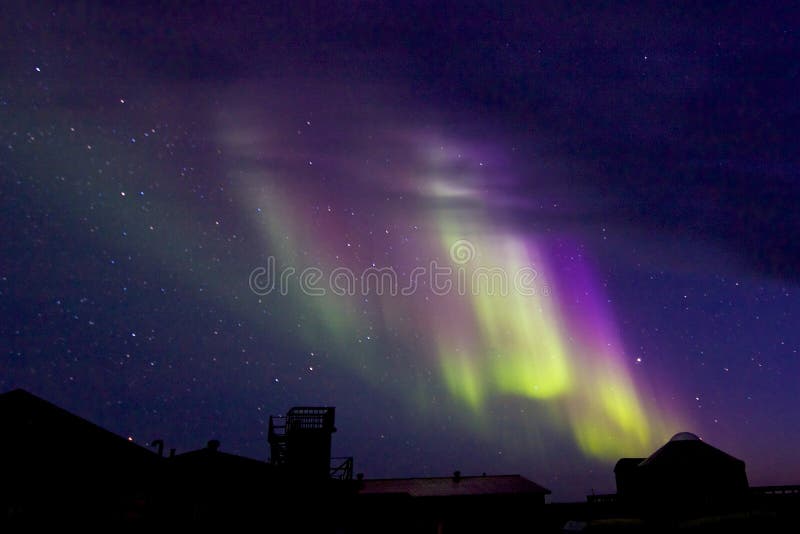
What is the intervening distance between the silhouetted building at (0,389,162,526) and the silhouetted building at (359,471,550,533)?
517 inches

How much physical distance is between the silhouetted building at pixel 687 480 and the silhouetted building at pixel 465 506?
568 centimetres

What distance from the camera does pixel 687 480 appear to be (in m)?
29.6

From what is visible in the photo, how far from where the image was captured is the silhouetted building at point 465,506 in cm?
2757

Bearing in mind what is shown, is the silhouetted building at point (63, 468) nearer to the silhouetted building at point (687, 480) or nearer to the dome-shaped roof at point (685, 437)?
the silhouetted building at point (687, 480)

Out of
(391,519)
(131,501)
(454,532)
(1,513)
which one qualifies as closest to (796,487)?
(454,532)

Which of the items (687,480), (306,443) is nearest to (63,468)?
(306,443)

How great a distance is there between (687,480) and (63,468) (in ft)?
100

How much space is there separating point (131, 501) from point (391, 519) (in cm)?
1327

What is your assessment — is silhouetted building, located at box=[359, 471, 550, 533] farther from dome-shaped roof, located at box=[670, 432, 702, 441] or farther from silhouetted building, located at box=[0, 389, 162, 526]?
silhouetted building, located at box=[0, 389, 162, 526]

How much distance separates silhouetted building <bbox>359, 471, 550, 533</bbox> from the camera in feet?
90.4

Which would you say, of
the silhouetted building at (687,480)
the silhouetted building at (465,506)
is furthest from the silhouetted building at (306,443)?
the silhouetted building at (687,480)

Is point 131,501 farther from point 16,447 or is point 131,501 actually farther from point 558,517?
point 558,517

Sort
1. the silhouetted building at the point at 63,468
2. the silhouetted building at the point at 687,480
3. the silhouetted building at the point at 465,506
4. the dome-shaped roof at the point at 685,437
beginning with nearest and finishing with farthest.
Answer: the silhouetted building at the point at 63,468 < the silhouetted building at the point at 465,506 < the silhouetted building at the point at 687,480 < the dome-shaped roof at the point at 685,437

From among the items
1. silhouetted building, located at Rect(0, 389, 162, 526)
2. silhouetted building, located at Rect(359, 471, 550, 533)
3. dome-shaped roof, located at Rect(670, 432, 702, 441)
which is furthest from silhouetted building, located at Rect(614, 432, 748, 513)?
silhouetted building, located at Rect(0, 389, 162, 526)
